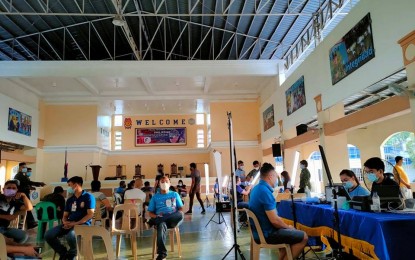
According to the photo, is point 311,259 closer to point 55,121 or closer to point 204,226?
point 204,226

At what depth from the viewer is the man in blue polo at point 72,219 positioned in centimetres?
414

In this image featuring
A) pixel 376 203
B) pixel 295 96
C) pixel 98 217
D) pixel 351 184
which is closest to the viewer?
pixel 376 203

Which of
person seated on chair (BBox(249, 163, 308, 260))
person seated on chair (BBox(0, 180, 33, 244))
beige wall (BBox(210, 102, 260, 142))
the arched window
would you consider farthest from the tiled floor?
the arched window

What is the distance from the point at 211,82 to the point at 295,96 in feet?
14.9

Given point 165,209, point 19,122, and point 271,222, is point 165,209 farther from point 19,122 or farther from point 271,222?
point 19,122

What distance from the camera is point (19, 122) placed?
13219 millimetres

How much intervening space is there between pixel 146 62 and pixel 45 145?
7.47m

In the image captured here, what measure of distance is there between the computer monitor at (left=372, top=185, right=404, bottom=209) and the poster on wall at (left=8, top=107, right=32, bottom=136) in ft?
44.2

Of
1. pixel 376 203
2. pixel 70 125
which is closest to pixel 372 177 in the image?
pixel 376 203

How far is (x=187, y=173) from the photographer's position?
1923 cm

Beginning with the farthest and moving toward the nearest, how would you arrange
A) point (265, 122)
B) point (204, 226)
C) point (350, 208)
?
point (265, 122) → point (204, 226) → point (350, 208)

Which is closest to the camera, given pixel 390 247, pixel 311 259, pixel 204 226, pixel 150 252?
pixel 390 247

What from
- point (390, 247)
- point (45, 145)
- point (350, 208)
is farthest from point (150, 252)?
point (45, 145)

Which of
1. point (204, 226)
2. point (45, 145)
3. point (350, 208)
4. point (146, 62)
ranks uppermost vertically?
point (146, 62)
